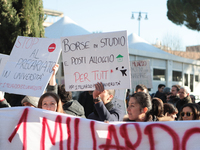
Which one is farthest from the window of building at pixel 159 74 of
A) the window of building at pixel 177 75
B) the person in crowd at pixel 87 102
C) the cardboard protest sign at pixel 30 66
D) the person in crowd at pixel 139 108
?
the person in crowd at pixel 139 108

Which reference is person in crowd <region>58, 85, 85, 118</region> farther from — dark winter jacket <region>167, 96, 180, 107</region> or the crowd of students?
dark winter jacket <region>167, 96, 180, 107</region>

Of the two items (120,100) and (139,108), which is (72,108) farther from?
(120,100)

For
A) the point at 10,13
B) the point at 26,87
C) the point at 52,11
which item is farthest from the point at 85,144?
the point at 52,11

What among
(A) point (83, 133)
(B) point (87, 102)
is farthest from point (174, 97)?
(A) point (83, 133)

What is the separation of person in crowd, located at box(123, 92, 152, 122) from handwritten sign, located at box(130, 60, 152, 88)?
481 cm

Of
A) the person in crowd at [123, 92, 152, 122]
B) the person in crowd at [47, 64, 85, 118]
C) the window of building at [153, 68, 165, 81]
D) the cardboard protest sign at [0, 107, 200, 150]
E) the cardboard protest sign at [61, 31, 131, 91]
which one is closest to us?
the cardboard protest sign at [0, 107, 200, 150]

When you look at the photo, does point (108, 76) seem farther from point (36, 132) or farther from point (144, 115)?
point (36, 132)

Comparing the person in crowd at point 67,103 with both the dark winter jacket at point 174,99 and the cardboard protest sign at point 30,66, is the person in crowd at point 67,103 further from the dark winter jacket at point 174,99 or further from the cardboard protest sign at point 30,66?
the dark winter jacket at point 174,99

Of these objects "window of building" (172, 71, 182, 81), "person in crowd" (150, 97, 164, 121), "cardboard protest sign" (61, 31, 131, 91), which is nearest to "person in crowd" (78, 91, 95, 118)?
"person in crowd" (150, 97, 164, 121)

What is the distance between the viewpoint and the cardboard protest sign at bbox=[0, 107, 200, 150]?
2150mm

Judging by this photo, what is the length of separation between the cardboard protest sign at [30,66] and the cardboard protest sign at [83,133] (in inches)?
23.4

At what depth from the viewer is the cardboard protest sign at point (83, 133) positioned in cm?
215

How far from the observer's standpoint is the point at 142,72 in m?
7.45

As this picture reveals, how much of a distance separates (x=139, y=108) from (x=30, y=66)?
1482 mm
